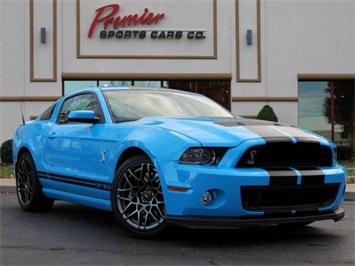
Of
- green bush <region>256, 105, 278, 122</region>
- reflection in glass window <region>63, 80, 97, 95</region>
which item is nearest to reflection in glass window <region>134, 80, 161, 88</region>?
reflection in glass window <region>63, 80, 97, 95</region>

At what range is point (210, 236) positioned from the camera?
17.1 feet

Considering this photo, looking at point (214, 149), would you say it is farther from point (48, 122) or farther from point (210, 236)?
point (48, 122)

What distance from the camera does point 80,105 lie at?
21.6ft

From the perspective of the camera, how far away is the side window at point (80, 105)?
20.1ft

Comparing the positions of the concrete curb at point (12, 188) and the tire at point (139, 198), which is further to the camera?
the concrete curb at point (12, 188)

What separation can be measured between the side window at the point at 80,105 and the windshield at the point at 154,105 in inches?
6.8

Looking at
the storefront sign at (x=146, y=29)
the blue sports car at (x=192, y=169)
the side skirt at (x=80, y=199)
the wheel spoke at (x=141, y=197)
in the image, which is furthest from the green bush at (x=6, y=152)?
the wheel spoke at (x=141, y=197)

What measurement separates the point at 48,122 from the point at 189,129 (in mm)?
2767

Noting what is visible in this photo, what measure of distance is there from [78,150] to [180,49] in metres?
13.1

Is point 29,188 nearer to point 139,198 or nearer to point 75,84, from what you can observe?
point 139,198

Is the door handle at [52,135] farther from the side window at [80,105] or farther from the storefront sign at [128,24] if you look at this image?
the storefront sign at [128,24]

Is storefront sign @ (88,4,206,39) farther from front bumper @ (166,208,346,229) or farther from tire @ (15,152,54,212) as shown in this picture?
front bumper @ (166,208,346,229)

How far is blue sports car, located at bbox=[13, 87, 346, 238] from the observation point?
456 centimetres

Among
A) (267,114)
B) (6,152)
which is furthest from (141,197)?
(267,114)
